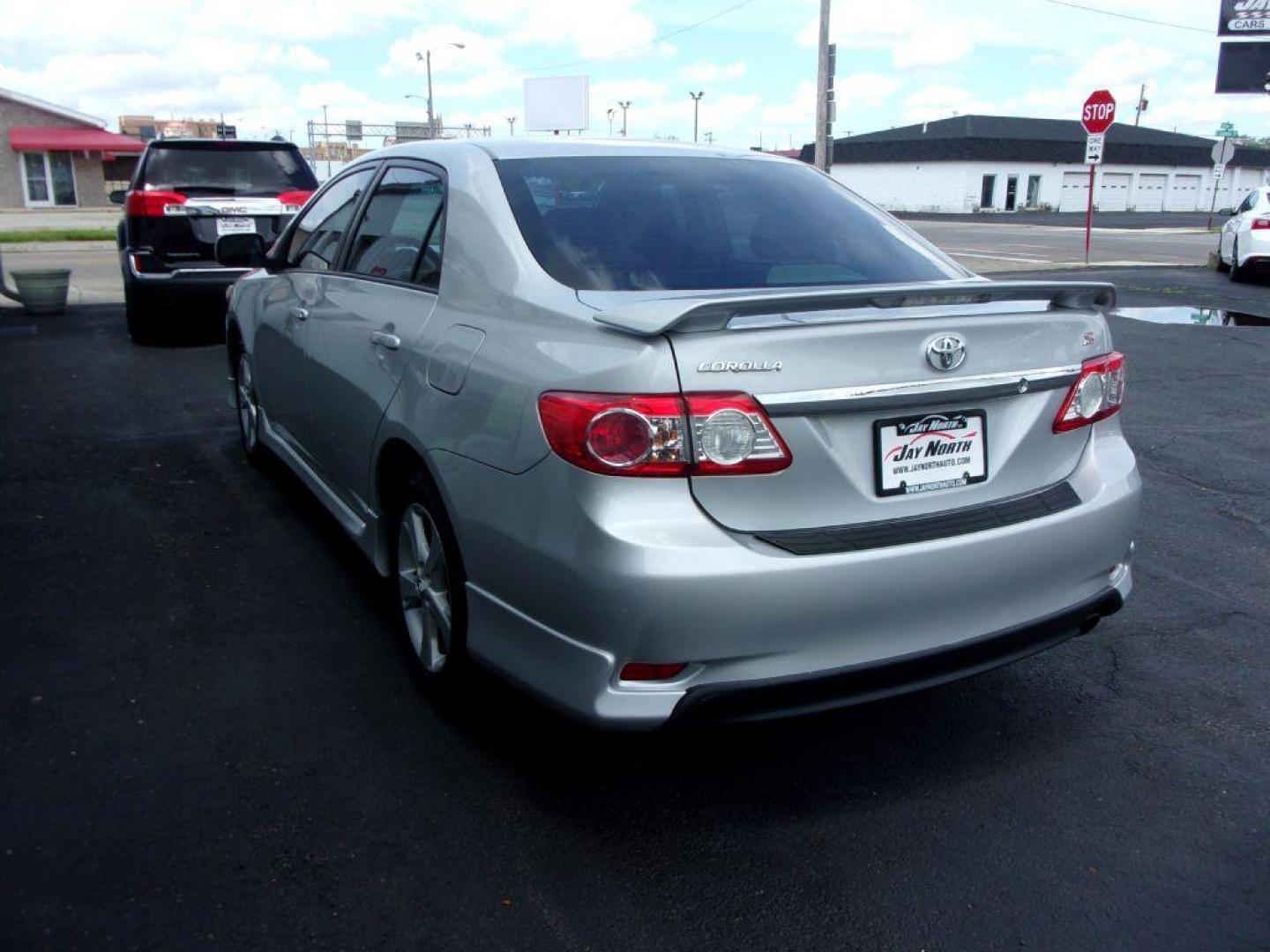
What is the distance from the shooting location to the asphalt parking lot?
249cm

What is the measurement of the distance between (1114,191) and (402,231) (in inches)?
3077

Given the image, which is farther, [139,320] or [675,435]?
[139,320]

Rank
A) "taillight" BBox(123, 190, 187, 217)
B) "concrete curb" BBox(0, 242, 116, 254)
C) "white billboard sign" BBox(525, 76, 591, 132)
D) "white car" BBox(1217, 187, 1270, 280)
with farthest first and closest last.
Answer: "white billboard sign" BBox(525, 76, 591, 132), "concrete curb" BBox(0, 242, 116, 254), "white car" BBox(1217, 187, 1270, 280), "taillight" BBox(123, 190, 187, 217)

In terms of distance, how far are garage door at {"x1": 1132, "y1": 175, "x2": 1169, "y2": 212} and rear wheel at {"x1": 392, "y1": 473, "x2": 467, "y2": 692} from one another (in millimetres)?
80226

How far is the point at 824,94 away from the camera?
2448 centimetres

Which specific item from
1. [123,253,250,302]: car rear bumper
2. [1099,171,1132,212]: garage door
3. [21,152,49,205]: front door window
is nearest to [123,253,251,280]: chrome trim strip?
[123,253,250,302]: car rear bumper

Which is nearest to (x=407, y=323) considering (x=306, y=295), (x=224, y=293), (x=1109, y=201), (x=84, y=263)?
(x=306, y=295)

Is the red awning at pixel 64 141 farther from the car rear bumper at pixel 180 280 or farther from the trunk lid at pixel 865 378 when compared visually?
the trunk lid at pixel 865 378

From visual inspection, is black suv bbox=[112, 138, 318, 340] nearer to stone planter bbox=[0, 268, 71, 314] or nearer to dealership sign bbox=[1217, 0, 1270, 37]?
stone planter bbox=[0, 268, 71, 314]

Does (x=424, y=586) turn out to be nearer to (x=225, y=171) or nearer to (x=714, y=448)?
(x=714, y=448)

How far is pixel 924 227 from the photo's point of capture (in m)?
45.0

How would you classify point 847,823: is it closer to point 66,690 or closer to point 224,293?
point 66,690

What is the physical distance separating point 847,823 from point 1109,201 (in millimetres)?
78248

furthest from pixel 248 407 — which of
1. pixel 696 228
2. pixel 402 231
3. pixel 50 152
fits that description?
pixel 50 152
